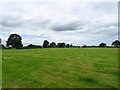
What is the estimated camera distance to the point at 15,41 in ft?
196

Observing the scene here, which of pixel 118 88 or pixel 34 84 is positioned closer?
pixel 118 88

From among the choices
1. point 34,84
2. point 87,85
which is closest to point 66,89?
point 87,85

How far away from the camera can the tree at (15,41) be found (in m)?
59.0

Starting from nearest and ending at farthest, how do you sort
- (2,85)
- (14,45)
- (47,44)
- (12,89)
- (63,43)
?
(12,89), (2,85), (14,45), (47,44), (63,43)

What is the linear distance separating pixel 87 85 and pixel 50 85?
162 centimetres

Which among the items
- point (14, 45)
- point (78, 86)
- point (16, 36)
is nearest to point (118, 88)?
point (78, 86)

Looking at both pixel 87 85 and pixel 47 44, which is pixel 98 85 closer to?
pixel 87 85

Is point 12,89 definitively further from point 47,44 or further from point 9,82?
point 47,44

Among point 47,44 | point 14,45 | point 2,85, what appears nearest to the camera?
point 2,85

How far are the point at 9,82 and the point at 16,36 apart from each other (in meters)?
63.0

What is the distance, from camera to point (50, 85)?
14.7 ft

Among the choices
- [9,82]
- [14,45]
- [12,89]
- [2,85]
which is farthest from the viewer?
[14,45]

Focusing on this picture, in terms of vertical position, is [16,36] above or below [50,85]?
above

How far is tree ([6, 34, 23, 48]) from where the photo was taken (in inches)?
2323
